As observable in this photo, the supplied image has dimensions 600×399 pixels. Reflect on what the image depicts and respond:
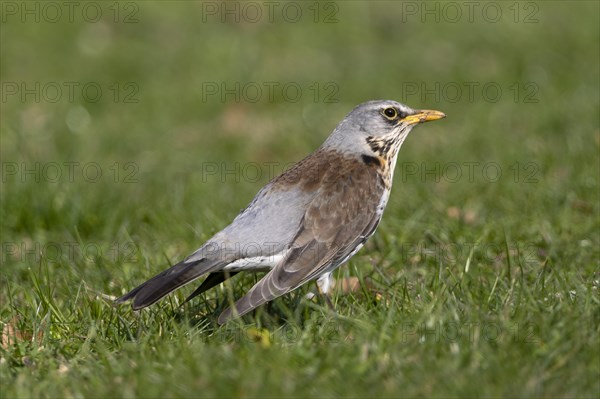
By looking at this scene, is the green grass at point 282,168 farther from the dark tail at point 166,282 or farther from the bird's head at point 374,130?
the bird's head at point 374,130

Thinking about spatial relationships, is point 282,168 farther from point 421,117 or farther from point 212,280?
point 212,280

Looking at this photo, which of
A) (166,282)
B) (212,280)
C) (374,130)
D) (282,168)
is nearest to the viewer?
(166,282)

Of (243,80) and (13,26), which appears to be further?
(13,26)

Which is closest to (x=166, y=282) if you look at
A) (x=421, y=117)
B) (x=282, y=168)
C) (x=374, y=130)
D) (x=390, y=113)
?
(x=374, y=130)

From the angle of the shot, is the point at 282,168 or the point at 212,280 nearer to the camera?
the point at 212,280

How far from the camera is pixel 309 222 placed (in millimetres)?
5430

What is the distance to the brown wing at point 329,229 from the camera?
5.03 metres

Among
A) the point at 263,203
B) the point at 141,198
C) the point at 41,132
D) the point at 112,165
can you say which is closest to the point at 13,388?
the point at 263,203

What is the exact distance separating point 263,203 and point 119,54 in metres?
8.02

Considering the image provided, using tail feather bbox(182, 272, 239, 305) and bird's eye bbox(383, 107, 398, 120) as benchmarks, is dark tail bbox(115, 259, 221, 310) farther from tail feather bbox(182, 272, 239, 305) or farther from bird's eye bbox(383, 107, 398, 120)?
bird's eye bbox(383, 107, 398, 120)

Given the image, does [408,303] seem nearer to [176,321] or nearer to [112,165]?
[176,321]

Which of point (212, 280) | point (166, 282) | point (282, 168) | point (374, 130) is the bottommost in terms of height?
point (282, 168)

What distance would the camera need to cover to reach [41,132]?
1100cm

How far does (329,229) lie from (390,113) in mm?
1098
